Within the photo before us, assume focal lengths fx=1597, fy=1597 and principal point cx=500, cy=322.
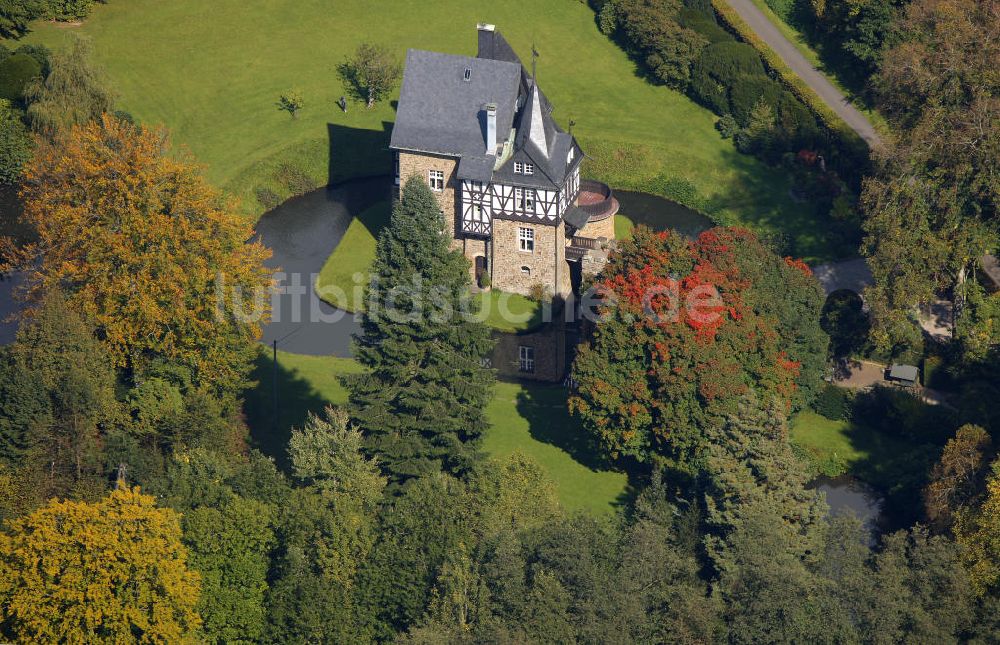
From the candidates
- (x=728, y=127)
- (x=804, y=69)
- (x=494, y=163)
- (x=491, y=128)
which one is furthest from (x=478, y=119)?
(x=804, y=69)

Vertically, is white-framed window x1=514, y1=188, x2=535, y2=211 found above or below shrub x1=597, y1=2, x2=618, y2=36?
below

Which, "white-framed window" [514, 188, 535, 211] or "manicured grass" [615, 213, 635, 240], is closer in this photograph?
"white-framed window" [514, 188, 535, 211]

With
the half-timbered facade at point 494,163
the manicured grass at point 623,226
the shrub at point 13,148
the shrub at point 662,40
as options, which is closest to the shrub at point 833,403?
the half-timbered facade at point 494,163

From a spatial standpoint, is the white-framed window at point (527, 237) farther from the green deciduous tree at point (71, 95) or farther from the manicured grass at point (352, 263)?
the green deciduous tree at point (71, 95)

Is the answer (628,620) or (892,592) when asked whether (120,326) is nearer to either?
(628,620)

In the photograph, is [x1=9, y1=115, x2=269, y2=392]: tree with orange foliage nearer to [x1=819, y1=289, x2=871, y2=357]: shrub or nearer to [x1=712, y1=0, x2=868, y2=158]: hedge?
[x1=819, y1=289, x2=871, y2=357]: shrub

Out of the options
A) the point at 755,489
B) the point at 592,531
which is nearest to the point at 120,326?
the point at 592,531

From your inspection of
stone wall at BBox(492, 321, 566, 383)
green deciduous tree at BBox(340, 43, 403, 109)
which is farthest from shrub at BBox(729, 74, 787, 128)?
stone wall at BBox(492, 321, 566, 383)
